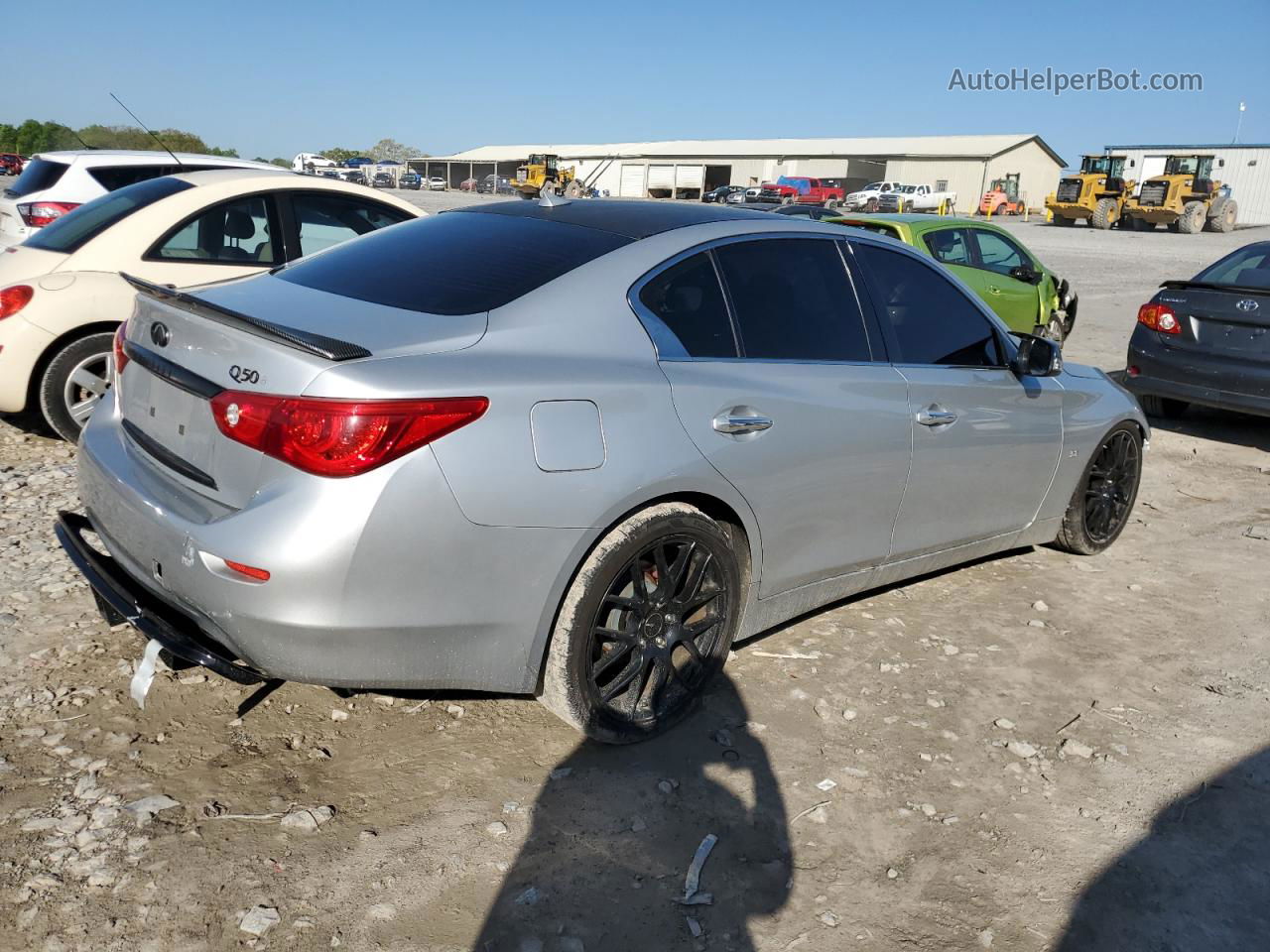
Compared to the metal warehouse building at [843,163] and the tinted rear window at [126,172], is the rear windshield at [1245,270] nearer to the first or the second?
the tinted rear window at [126,172]

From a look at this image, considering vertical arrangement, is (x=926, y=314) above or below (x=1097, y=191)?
below

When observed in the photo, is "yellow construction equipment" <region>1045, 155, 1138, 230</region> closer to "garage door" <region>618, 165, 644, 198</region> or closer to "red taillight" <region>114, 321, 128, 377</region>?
"garage door" <region>618, 165, 644, 198</region>

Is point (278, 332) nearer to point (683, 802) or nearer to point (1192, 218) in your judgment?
point (683, 802)

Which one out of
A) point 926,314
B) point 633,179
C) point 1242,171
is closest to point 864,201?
point 633,179

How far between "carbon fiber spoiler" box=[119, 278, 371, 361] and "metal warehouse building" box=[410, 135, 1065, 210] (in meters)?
56.1

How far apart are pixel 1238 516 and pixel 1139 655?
2.56 m

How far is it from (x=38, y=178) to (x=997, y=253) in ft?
29.0

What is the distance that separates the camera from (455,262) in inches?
134

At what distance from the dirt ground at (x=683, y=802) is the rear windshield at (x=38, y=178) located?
5120mm

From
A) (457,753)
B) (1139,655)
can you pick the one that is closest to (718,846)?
(457,753)

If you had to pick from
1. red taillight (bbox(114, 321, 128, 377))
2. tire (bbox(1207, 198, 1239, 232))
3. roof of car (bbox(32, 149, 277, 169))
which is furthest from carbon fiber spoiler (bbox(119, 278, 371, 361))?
tire (bbox(1207, 198, 1239, 232))

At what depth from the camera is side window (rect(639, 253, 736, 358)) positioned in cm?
328

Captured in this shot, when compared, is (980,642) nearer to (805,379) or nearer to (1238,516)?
(805,379)

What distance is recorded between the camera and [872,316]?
12.9 feet
